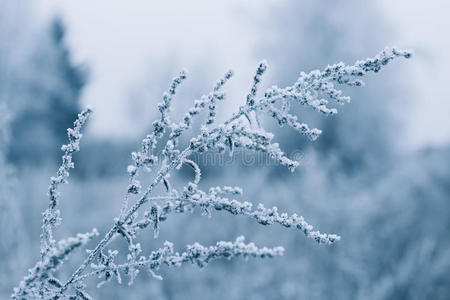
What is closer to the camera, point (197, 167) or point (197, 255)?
point (197, 255)

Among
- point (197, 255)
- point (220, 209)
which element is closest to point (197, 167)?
point (220, 209)

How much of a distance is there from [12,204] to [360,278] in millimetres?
4442

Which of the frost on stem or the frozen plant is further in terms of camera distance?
the frozen plant

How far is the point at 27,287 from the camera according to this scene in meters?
1.44

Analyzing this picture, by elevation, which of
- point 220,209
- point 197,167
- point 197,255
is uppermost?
→ point 197,167

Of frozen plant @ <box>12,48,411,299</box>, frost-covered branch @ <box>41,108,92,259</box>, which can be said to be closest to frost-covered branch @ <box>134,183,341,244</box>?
frozen plant @ <box>12,48,411,299</box>

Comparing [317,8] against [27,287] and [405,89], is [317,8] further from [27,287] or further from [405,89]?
[27,287]

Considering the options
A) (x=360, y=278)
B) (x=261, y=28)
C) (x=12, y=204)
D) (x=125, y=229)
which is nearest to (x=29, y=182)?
(x=12, y=204)

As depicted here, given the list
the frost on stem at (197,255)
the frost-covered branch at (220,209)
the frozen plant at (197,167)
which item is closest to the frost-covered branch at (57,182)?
the frozen plant at (197,167)

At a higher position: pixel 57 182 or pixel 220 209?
pixel 57 182

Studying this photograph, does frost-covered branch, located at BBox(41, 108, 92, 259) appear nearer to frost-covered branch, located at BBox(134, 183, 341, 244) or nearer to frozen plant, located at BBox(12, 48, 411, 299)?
frozen plant, located at BBox(12, 48, 411, 299)

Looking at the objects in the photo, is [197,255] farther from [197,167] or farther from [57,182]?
[57,182]

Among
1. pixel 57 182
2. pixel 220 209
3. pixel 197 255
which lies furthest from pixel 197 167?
pixel 57 182

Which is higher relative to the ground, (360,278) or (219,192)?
(360,278)
